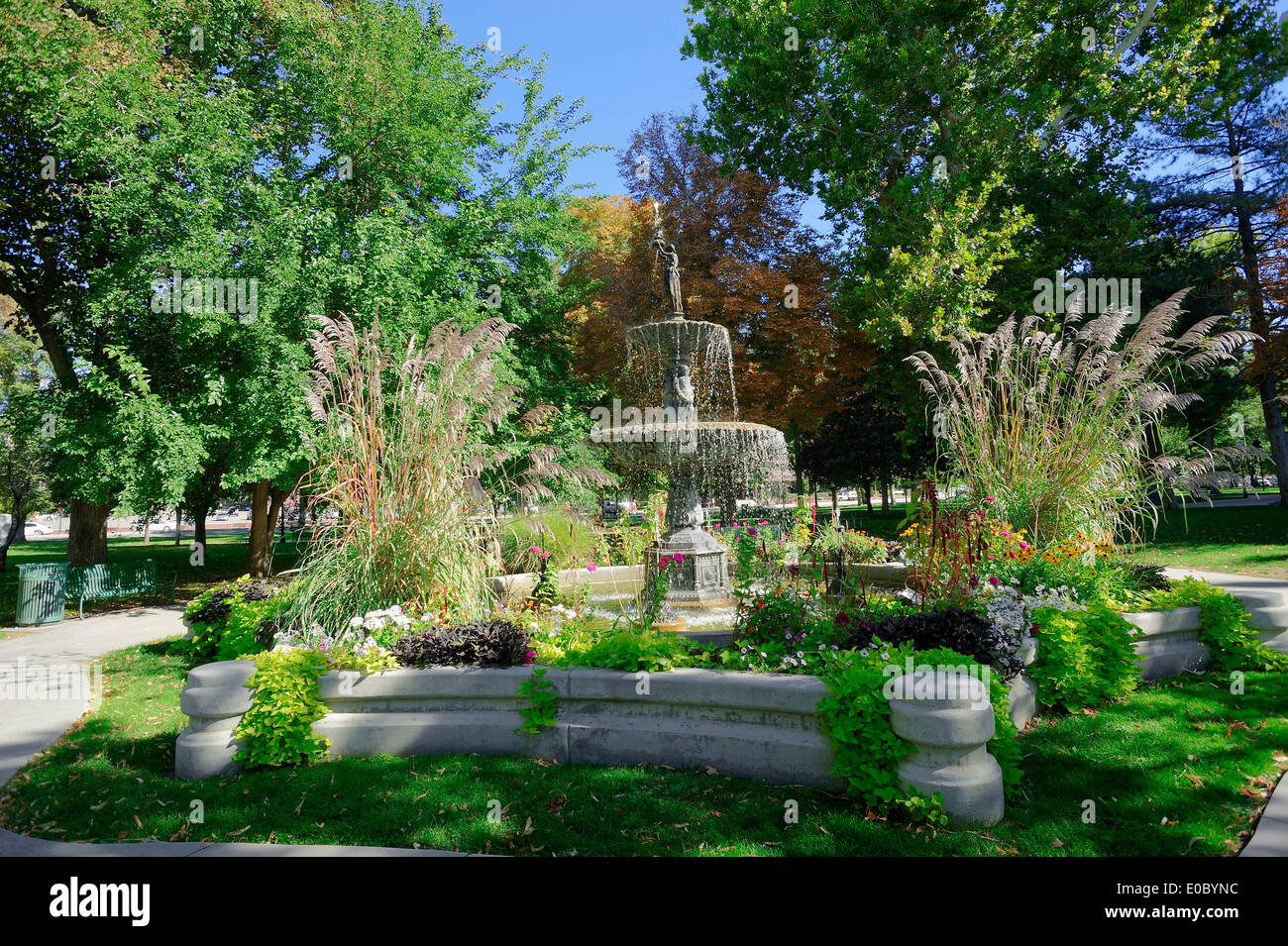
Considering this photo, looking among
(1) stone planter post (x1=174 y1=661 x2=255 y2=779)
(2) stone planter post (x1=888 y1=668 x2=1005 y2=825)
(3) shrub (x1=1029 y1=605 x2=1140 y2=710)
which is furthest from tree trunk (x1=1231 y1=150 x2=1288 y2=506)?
(1) stone planter post (x1=174 y1=661 x2=255 y2=779)

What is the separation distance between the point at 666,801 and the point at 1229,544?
15914 millimetres

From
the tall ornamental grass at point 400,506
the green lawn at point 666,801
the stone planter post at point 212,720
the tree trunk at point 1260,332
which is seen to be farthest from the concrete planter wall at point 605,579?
the tree trunk at point 1260,332

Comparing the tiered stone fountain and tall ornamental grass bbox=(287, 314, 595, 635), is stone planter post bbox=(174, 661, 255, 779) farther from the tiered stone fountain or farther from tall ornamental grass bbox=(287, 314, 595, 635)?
the tiered stone fountain

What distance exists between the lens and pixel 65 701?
6281mm

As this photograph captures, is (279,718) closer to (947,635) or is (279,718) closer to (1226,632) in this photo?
(947,635)

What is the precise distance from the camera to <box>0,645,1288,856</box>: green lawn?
10.6 ft

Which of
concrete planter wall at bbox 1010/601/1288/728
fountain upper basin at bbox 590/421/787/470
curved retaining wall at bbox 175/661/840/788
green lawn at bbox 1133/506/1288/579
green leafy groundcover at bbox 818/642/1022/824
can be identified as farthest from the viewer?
green lawn at bbox 1133/506/1288/579

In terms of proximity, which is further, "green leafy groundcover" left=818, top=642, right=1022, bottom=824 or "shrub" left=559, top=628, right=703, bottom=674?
"shrub" left=559, top=628, right=703, bottom=674

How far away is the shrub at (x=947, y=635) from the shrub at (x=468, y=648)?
2.24 metres

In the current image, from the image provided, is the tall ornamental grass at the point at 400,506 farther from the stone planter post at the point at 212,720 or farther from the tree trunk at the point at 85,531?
Result: the tree trunk at the point at 85,531

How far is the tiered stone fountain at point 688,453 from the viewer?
26.8 feet

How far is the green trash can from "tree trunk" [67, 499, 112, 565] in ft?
9.85
